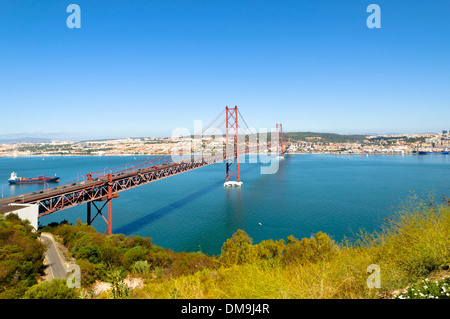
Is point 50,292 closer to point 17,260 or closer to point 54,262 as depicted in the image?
point 17,260

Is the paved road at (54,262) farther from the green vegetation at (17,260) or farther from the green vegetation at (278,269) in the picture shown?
the green vegetation at (17,260)

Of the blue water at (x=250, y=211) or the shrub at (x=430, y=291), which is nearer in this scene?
the shrub at (x=430, y=291)

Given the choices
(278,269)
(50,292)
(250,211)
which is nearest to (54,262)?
(50,292)

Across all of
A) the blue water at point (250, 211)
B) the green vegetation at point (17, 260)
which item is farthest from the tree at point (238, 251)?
the green vegetation at point (17, 260)

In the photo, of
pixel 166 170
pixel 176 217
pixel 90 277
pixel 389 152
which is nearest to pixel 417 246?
pixel 90 277

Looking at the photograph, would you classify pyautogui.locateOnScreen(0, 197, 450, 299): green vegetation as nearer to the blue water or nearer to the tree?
the tree
